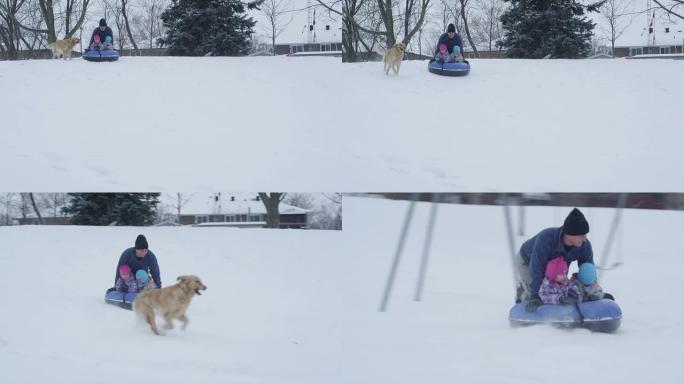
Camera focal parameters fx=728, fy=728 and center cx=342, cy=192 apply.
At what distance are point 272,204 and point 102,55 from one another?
117 inches

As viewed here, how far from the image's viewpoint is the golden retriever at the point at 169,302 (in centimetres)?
504

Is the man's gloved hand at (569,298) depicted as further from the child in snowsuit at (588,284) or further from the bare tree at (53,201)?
the bare tree at (53,201)

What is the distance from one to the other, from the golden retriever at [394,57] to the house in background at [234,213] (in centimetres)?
201

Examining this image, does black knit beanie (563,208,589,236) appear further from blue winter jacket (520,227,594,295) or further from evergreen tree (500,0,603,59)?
evergreen tree (500,0,603,59)

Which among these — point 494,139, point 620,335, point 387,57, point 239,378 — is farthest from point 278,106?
point 620,335

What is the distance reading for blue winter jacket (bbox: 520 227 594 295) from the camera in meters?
4.40

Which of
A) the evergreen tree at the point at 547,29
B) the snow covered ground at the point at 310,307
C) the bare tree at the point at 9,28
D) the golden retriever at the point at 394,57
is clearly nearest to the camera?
the snow covered ground at the point at 310,307

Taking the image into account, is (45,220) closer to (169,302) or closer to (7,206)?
(7,206)

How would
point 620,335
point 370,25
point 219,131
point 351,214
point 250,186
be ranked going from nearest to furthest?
point 620,335 < point 351,214 < point 250,186 < point 219,131 < point 370,25

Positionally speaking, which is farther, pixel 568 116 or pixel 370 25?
pixel 370 25

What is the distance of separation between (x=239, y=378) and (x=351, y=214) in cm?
171

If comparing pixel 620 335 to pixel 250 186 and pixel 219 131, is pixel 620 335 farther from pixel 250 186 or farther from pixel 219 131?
pixel 219 131

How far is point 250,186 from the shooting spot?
612 cm

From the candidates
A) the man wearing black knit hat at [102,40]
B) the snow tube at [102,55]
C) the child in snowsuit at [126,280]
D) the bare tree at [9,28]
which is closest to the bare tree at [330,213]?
the child in snowsuit at [126,280]
